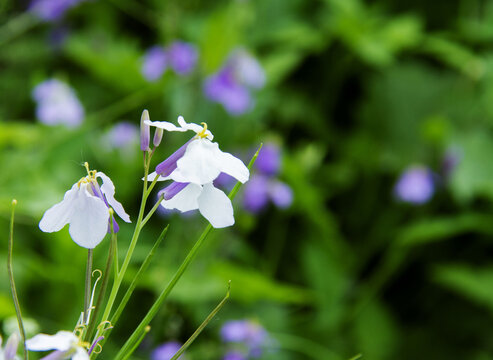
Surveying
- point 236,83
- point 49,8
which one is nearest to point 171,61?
point 236,83

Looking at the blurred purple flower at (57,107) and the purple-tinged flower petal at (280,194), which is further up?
the blurred purple flower at (57,107)

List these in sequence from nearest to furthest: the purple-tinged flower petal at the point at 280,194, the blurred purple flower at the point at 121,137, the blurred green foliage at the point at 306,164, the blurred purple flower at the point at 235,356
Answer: the blurred purple flower at the point at 235,356, the blurred green foliage at the point at 306,164, the purple-tinged flower petal at the point at 280,194, the blurred purple flower at the point at 121,137

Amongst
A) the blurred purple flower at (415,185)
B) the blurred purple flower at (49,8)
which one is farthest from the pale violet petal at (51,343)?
the blurred purple flower at (49,8)

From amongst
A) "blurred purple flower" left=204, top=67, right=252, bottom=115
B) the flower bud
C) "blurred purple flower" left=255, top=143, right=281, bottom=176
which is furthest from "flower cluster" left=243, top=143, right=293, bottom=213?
the flower bud

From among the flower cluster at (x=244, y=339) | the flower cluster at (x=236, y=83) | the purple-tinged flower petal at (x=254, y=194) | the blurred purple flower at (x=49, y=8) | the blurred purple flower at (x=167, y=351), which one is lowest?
the blurred purple flower at (x=167, y=351)

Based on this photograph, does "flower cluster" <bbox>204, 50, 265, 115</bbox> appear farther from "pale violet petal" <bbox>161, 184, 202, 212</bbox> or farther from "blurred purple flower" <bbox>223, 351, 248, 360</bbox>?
"pale violet petal" <bbox>161, 184, 202, 212</bbox>

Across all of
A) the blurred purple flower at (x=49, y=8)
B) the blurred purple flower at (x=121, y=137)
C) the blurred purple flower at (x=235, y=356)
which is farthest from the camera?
the blurred purple flower at (x=49, y=8)

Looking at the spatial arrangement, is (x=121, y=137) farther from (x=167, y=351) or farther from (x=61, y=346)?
(x=61, y=346)

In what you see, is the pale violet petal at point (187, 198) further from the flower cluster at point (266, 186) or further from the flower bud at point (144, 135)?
the flower cluster at point (266, 186)
